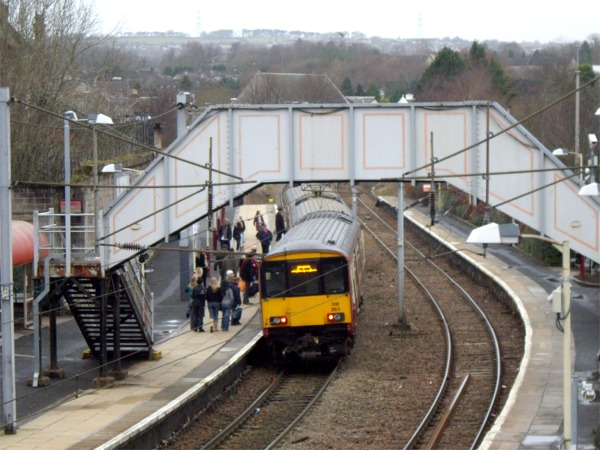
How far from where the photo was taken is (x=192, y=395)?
1852 cm

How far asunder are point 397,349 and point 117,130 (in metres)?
19.0

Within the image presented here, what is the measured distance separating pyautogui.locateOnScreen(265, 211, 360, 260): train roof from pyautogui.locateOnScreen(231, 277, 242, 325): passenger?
1.65m

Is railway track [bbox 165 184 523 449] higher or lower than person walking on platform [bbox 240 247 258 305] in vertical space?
lower

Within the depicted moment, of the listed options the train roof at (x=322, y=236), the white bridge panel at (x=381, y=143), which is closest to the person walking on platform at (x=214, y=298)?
the train roof at (x=322, y=236)

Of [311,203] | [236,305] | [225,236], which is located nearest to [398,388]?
[236,305]

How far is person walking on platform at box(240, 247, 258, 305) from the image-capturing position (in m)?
29.5

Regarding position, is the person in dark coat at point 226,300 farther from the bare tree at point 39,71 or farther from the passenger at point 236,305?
the bare tree at point 39,71

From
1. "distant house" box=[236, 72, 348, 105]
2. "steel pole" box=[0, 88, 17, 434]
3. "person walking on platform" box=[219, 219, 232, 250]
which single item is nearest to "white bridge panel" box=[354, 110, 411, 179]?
"steel pole" box=[0, 88, 17, 434]

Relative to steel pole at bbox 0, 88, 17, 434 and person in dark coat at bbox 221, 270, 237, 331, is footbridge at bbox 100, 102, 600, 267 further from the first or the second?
person in dark coat at bbox 221, 270, 237, 331

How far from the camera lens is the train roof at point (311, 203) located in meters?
30.2

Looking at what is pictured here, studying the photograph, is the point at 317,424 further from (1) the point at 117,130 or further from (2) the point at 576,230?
→ (1) the point at 117,130

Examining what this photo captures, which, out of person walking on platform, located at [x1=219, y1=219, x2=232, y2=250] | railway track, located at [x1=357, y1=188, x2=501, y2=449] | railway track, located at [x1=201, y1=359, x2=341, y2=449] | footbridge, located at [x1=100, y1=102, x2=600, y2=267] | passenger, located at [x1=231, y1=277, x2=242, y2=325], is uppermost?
footbridge, located at [x1=100, y1=102, x2=600, y2=267]

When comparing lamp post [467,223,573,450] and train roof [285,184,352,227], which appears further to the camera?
train roof [285,184,352,227]

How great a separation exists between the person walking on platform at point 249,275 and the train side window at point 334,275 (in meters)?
7.01
